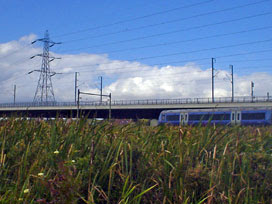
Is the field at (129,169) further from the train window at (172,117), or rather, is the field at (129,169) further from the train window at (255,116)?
the train window at (172,117)

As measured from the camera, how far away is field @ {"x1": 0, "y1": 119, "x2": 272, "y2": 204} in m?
4.52

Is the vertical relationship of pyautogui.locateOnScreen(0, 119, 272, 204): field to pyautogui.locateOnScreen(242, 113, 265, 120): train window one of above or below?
below

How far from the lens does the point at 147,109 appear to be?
72.0 meters

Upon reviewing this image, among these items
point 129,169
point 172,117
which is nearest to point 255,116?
point 172,117

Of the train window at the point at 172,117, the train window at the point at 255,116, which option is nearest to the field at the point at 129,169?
the train window at the point at 255,116

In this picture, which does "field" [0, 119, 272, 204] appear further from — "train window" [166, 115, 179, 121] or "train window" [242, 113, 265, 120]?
"train window" [166, 115, 179, 121]

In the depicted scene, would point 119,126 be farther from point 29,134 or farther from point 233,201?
point 233,201

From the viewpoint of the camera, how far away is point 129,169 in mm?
5219

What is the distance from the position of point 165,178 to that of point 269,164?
156cm

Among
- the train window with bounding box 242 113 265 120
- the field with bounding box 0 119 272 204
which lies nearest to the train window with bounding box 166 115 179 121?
the train window with bounding box 242 113 265 120

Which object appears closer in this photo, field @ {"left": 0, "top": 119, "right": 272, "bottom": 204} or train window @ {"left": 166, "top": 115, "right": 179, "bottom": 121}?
field @ {"left": 0, "top": 119, "right": 272, "bottom": 204}

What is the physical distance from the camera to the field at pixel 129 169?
4516 mm

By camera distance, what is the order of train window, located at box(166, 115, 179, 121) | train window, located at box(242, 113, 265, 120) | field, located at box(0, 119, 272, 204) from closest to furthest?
field, located at box(0, 119, 272, 204)
train window, located at box(242, 113, 265, 120)
train window, located at box(166, 115, 179, 121)

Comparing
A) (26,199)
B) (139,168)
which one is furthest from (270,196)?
(26,199)
